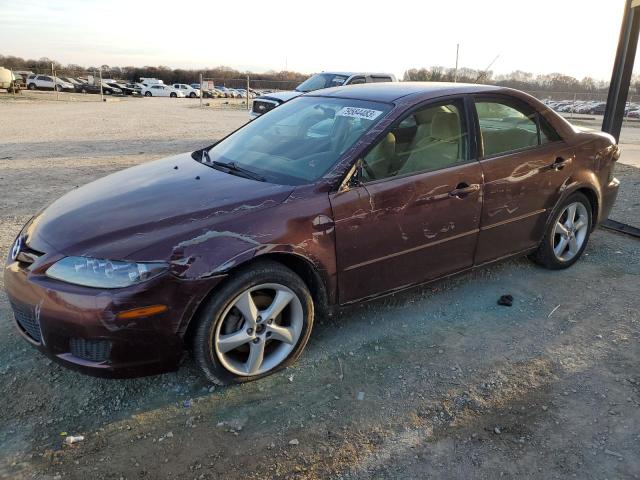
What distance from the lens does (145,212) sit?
2.91 m

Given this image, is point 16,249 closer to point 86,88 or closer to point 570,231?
point 570,231

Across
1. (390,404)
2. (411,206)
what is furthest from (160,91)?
(390,404)

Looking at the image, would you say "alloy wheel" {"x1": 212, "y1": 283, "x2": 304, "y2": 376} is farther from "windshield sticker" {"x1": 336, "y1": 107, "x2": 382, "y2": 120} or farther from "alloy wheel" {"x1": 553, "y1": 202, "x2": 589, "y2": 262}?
"alloy wheel" {"x1": 553, "y1": 202, "x2": 589, "y2": 262}

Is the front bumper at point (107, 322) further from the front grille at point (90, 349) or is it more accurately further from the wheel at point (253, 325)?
the wheel at point (253, 325)

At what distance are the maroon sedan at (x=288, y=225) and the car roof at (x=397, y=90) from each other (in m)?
0.02

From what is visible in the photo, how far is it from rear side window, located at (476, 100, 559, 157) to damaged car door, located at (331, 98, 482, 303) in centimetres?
20

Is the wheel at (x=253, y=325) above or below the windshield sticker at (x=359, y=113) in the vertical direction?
below

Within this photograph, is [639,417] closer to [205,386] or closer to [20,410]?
[205,386]

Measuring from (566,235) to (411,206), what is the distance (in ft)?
6.54

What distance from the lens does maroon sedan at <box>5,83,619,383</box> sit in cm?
262

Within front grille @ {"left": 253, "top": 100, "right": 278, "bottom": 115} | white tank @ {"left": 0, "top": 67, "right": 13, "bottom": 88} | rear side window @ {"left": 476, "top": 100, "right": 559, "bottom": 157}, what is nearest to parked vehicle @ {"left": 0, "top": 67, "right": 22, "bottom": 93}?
white tank @ {"left": 0, "top": 67, "right": 13, "bottom": 88}

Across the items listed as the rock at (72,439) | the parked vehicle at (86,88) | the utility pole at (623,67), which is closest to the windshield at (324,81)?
the utility pole at (623,67)

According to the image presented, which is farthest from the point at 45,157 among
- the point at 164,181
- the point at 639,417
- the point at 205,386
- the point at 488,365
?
the point at 639,417

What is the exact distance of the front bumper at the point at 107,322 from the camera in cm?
254
